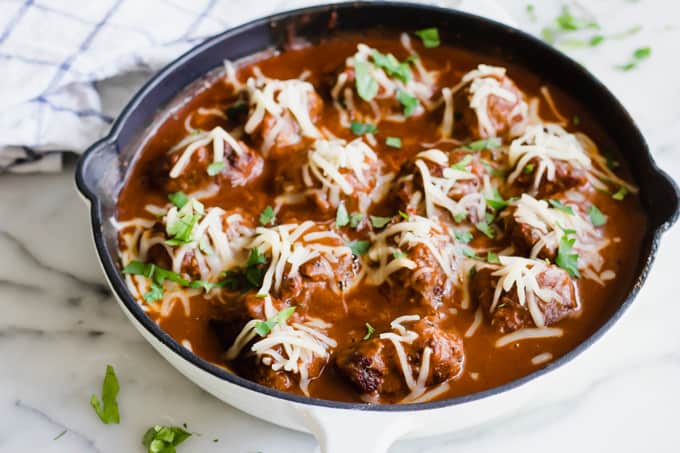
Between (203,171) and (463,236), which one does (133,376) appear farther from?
(463,236)

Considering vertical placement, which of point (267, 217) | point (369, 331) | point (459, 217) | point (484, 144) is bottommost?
point (369, 331)

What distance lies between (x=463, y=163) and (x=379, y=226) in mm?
486

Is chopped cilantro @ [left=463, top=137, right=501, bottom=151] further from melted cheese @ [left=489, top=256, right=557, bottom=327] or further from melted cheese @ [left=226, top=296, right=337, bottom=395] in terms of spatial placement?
melted cheese @ [left=226, top=296, right=337, bottom=395]

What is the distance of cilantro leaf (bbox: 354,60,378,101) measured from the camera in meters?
4.48

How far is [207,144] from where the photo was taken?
420cm

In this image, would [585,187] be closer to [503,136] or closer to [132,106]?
[503,136]

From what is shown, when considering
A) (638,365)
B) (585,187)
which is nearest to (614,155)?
(585,187)

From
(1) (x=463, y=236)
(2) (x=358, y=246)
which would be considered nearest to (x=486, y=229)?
(1) (x=463, y=236)

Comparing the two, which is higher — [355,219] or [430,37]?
[430,37]

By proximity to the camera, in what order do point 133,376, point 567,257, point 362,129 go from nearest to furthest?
point 567,257 → point 133,376 → point 362,129

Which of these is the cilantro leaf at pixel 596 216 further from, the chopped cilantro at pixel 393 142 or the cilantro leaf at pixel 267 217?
the cilantro leaf at pixel 267 217

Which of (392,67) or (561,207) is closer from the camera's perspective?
(561,207)

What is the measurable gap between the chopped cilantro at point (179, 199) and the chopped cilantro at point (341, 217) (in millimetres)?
700

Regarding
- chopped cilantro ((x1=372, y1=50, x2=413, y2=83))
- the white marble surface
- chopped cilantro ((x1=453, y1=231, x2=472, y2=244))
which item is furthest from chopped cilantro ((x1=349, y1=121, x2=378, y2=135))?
the white marble surface
